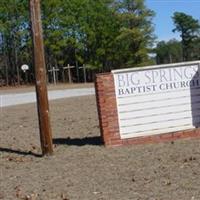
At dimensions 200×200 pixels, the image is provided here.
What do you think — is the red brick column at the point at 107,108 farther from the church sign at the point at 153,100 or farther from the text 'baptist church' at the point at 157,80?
the text 'baptist church' at the point at 157,80

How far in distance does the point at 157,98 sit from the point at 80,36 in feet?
246

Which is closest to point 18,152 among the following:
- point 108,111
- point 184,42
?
point 108,111

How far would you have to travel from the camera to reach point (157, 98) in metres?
11.1

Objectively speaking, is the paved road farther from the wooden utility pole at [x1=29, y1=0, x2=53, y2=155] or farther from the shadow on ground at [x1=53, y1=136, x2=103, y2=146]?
the wooden utility pole at [x1=29, y1=0, x2=53, y2=155]

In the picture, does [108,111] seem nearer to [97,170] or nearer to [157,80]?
[157,80]

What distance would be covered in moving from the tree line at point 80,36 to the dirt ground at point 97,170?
67.1 m

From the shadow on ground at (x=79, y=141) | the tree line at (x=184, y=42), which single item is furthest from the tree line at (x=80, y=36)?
the shadow on ground at (x=79, y=141)

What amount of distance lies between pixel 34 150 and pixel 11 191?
11.6 ft

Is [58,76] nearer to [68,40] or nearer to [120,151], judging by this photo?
[68,40]

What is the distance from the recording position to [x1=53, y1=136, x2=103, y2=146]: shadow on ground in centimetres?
1164

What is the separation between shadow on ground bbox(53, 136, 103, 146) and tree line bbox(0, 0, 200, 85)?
65.8 meters

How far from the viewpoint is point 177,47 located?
118 meters

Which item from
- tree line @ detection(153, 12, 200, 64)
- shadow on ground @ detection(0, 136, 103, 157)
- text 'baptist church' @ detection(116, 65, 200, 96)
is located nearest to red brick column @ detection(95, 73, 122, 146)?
text 'baptist church' @ detection(116, 65, 200, 96)

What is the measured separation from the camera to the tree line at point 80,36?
7912 cm
